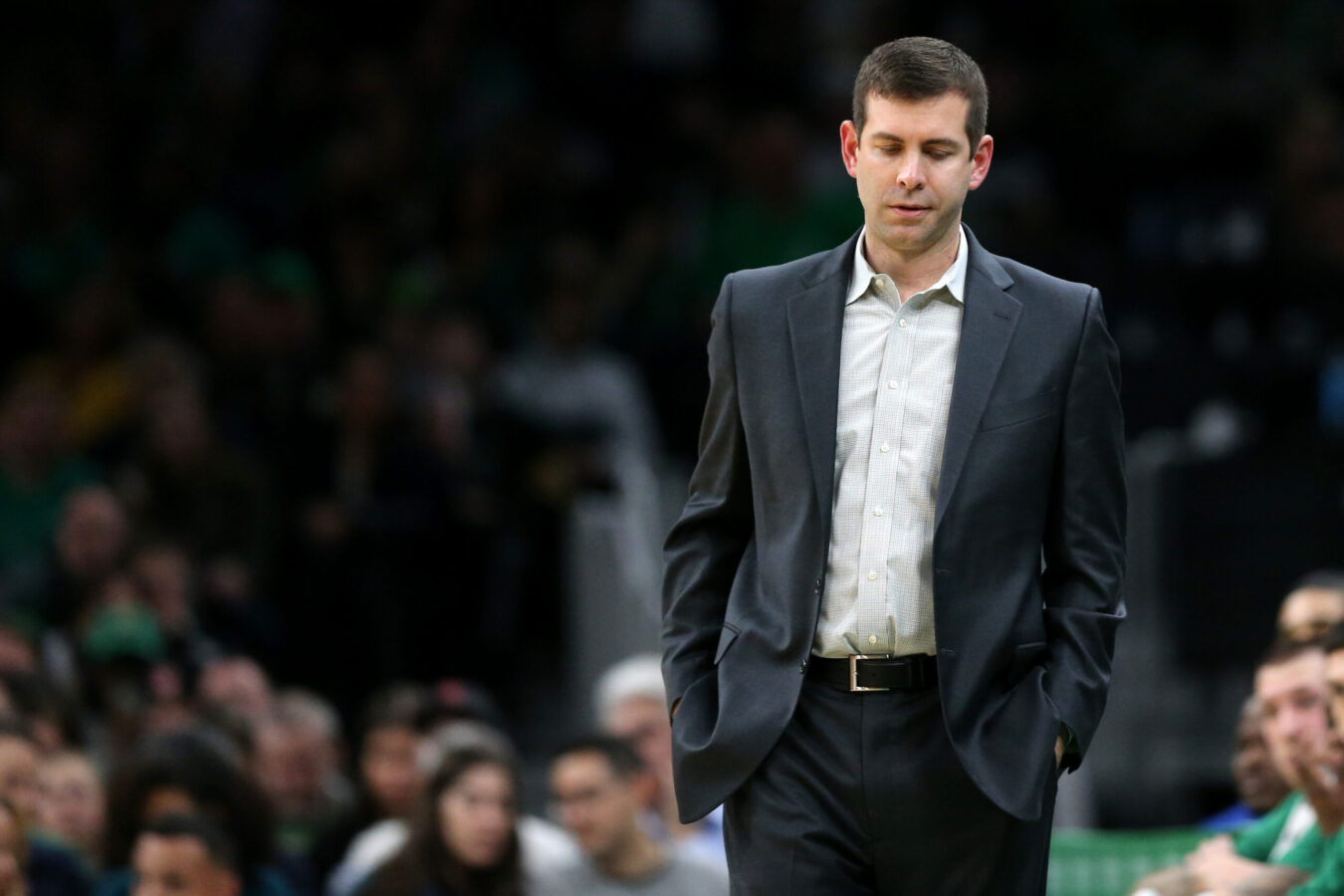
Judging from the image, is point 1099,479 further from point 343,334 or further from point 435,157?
point 435,157

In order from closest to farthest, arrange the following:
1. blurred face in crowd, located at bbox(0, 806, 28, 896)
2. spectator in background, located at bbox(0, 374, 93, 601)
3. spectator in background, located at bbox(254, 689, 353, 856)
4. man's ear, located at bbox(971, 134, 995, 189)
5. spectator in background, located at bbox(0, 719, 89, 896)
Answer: man's ear, located at bbox(971, 134, 995, 189)
blurred face in crowd, located at bbox(0, 806, 28, 896)
spectator in background, located at bbox(0, 719, 89, 896)
spectator in background, located at bbox(254, 689, 353, 856)
spectator in background, located at bbox(0, 374, 93, 601)

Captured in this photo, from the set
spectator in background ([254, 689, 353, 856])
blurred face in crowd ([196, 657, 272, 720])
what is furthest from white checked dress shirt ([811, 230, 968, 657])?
blurred face in crowd ([196, 657, 272, 720])

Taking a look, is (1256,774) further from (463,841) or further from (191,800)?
(191,800)

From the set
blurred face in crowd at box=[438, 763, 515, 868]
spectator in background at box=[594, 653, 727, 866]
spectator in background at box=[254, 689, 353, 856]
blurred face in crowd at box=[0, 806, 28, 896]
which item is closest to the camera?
blurred face in crowd at box=[0, 806, 28, 896]

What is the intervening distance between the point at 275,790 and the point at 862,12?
5.86 metres

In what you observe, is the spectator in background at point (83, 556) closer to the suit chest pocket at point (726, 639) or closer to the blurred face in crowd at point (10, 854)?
the blurred face in crowd at point (10, 854)

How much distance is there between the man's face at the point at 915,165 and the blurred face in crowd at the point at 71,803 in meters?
4.15

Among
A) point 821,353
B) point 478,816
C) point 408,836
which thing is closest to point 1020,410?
point 821,353

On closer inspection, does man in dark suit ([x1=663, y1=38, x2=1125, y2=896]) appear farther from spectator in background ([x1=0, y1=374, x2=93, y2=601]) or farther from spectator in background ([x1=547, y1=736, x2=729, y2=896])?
spectator in background ([x1=0, y1=374, x2=93, y2=601])

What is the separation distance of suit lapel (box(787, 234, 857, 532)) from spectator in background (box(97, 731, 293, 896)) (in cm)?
354

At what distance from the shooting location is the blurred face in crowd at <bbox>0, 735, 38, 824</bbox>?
21.1 ft

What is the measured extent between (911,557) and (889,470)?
139mm

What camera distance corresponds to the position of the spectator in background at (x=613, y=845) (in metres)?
6.73

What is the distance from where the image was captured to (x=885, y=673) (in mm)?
3518
